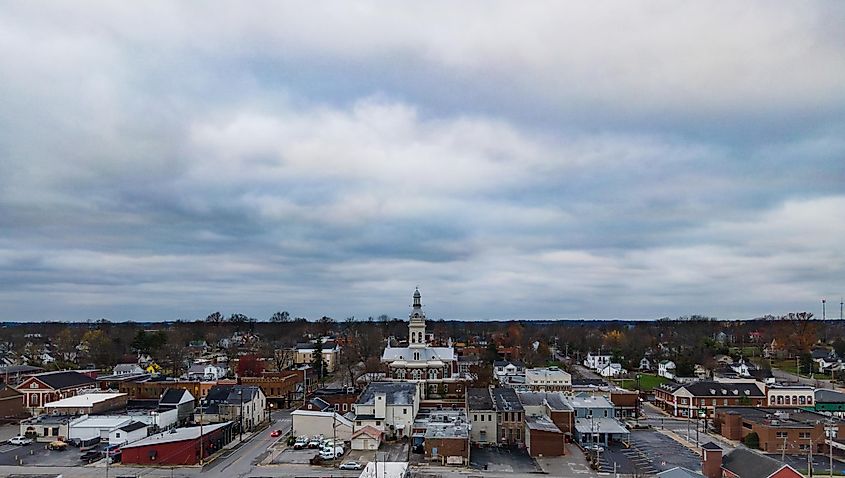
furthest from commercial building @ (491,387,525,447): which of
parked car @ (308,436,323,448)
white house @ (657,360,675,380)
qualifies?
white house @ (657,360,675,380)

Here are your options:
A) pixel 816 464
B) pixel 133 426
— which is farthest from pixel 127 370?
pixel 816 464

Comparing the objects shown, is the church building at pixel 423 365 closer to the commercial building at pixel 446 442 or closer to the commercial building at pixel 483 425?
the commercial building at pixel 483 425

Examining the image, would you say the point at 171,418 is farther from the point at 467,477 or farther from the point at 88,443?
the point at 467,477

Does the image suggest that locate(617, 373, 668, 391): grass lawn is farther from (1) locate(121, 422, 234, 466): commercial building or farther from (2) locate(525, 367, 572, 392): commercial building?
(1) locate(121, 422, 234, 466): commercial building

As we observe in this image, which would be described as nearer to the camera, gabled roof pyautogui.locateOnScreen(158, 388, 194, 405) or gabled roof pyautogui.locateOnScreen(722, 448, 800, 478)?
gabled roof pyautogui.locateOnScreen(722, 448, 800, 478)

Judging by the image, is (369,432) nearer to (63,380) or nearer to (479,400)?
(479,400)

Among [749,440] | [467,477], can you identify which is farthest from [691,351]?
[467,477]
